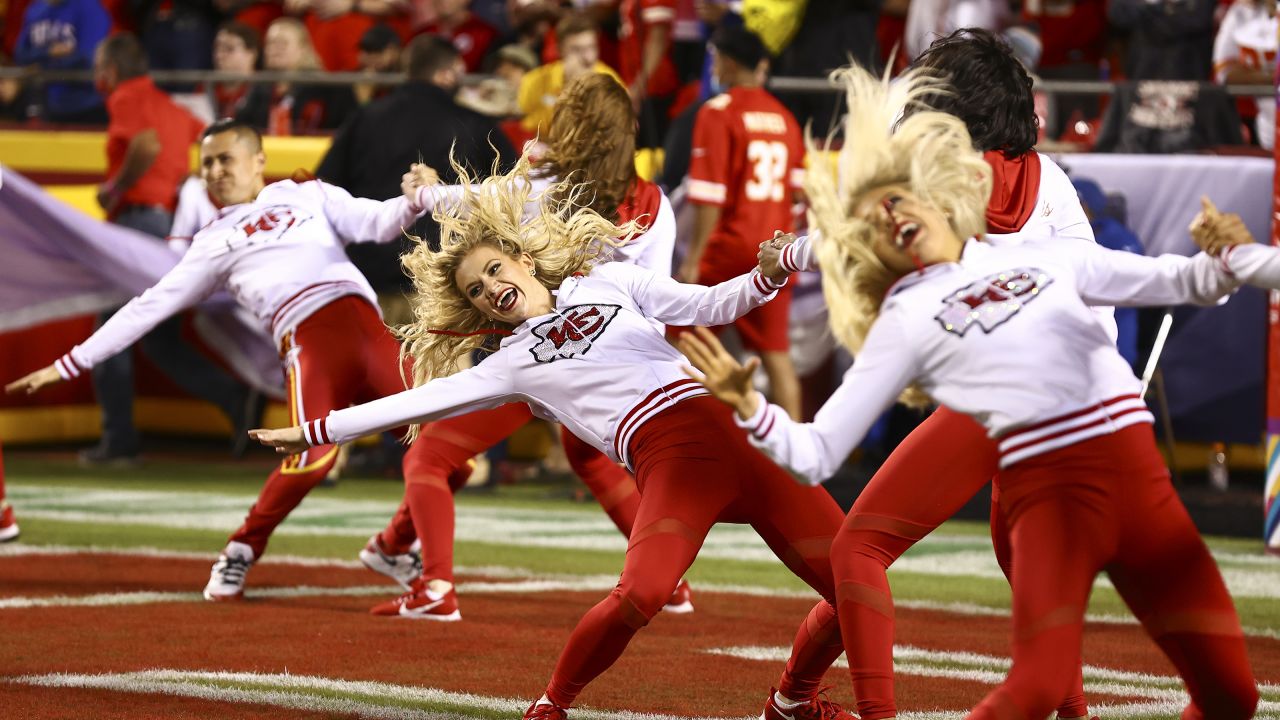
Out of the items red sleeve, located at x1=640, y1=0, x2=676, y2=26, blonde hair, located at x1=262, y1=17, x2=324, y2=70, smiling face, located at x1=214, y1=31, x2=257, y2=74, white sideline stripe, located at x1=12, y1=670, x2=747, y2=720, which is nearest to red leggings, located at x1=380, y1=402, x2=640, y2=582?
white sideline stripe, located at x1=12, y1=670, x2=747, y2=720

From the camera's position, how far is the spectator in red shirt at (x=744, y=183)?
981cm

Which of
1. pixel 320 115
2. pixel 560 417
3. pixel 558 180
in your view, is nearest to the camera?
pixel 560 417

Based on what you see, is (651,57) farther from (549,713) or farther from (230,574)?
(549,713)

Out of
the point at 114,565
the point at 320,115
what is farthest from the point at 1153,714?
the point at 320,115

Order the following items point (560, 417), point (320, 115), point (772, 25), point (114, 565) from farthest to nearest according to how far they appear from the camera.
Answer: point (320, 115) → point (772, 25) → point (114, 565) → point (560, 417)

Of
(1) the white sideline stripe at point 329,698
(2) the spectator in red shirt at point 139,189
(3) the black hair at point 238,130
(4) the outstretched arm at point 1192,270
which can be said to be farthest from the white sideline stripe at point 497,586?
(2) the spectator in red shirt at point 139,189

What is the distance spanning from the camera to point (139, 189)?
1184cm

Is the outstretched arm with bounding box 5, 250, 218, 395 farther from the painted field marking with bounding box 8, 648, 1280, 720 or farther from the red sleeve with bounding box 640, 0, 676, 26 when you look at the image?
the red sleeve with bounding box 640, 0, 676, 26

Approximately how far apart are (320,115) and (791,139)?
164 inches

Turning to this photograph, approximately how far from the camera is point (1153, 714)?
16.1 ft

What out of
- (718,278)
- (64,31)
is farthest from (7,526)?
(64,31)

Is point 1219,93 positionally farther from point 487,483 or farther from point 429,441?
point 429,441

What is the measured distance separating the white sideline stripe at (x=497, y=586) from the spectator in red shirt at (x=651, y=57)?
186 inches

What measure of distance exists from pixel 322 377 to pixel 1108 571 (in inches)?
148
